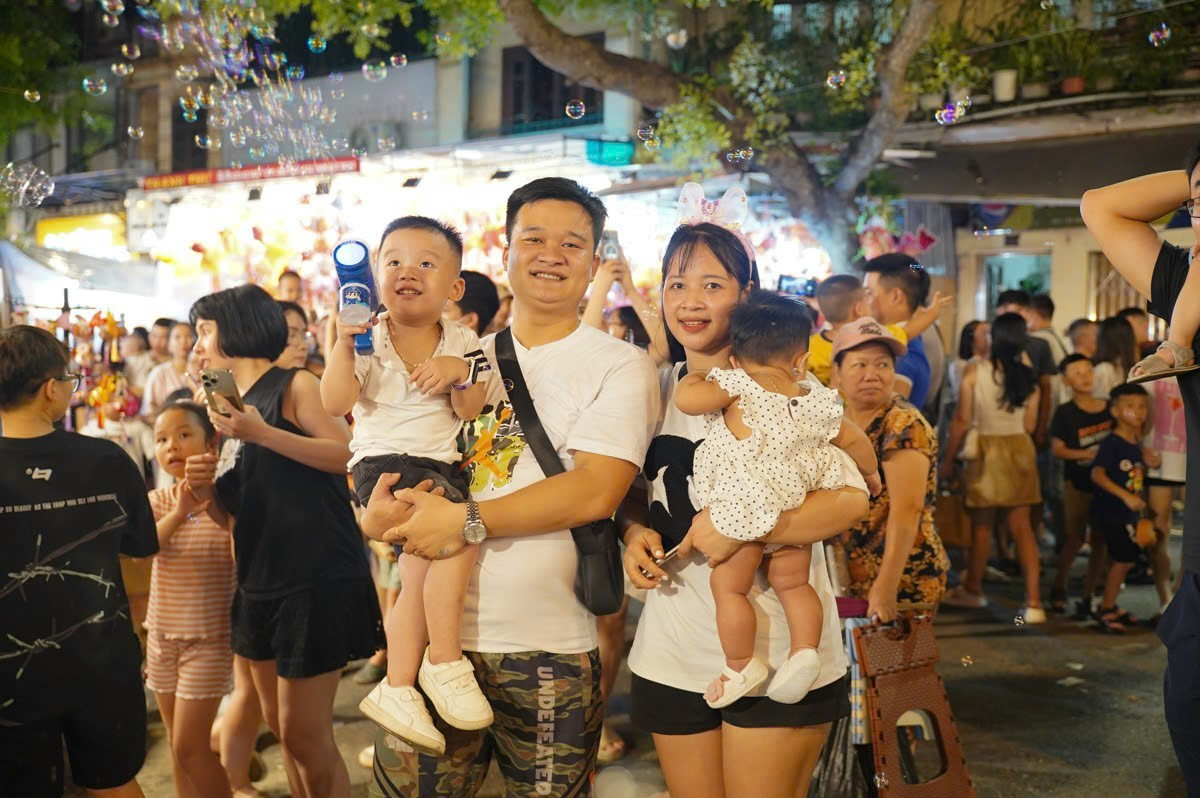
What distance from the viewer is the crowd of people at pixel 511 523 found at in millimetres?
2428

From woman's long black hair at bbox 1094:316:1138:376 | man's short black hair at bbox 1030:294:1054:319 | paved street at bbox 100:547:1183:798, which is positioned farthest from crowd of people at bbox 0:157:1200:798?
man's short black hair at bbox 1030:294:1054:319

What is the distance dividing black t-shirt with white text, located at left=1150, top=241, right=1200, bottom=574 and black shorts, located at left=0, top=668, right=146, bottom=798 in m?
2.86

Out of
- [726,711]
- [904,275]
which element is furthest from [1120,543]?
[726,711]

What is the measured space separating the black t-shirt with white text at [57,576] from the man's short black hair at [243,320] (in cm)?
56

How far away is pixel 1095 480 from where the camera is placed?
7109mm

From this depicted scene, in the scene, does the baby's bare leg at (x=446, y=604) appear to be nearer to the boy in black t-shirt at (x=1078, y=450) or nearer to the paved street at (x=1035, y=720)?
the paved street at (x=1035, y=720)

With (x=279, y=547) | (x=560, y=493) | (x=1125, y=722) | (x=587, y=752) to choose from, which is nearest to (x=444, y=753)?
(x=587, y=752)

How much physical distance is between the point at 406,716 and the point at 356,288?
3.18ft

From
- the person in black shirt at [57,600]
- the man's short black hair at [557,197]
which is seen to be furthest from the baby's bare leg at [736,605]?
the person in black shirt at [57,600]

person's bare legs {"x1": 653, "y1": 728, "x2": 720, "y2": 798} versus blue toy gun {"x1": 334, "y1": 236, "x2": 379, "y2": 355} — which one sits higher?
blue toy gun {"x1": 334, "y1": 236, "x2": 379, "y2": 355}

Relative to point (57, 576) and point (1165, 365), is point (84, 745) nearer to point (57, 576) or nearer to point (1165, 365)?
point (57, 576)

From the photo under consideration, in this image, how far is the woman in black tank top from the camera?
3.46m

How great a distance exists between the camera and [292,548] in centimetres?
351

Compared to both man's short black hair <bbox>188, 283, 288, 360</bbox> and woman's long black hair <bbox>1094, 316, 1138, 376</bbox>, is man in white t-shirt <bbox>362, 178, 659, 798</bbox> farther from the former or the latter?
woman's long black hair <bbox>1094, 316, 1138, 376</bbox>
